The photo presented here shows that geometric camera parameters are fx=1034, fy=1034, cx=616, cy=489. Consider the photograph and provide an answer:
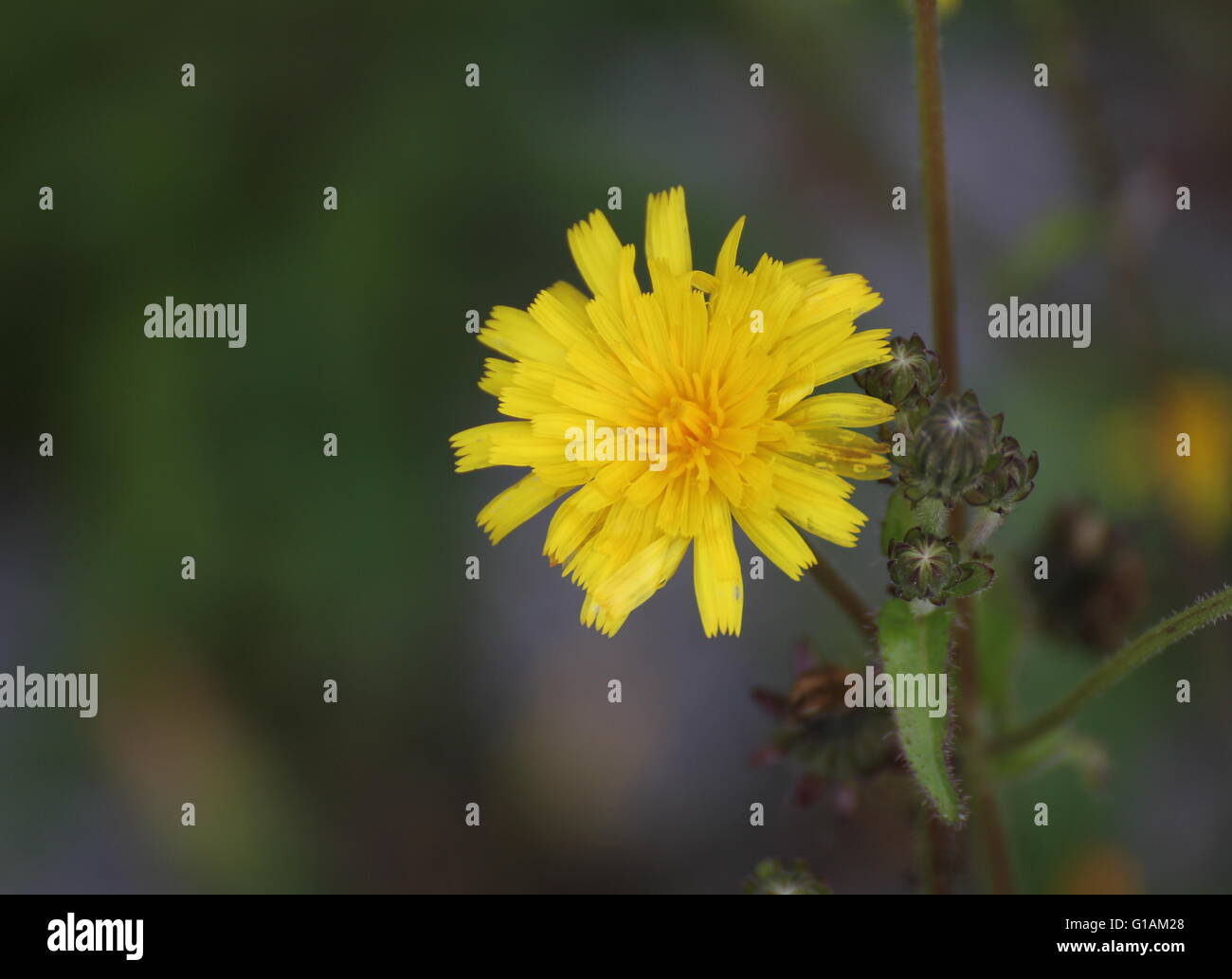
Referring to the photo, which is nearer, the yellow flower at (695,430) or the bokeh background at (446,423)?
the yellow flower at (695,430)

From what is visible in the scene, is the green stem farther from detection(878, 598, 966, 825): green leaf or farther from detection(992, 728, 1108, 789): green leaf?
detection(992, 728, 1108, 789): green leaf

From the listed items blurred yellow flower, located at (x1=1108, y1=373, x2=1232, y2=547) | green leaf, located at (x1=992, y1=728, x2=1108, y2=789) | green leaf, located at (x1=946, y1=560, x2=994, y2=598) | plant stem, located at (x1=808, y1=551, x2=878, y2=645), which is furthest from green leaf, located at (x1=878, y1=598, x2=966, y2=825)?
blurred yellow flower, located at (x1=1108, y1=373, x2=1232, y2=547)

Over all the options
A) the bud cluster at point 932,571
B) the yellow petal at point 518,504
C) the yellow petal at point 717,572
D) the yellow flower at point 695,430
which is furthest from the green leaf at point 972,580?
the yellow petal at point 518,504

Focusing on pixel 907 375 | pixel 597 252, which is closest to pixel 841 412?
pixel 907 375

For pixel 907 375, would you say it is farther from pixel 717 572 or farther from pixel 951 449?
pixel 717 572

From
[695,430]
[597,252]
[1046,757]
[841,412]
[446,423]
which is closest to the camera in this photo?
[841,412]

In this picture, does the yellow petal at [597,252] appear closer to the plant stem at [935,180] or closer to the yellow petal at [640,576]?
the yellow petal at [640,576]
